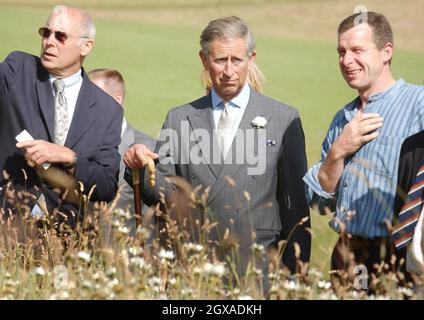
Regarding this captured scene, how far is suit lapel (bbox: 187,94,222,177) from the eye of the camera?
21.0 ft

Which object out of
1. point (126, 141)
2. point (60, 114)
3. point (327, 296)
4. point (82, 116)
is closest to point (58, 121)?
point (60, 114)

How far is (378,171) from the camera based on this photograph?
5695 millimetres

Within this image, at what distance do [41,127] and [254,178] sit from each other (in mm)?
1373

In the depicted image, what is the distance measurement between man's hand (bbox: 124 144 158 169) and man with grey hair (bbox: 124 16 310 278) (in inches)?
9.2

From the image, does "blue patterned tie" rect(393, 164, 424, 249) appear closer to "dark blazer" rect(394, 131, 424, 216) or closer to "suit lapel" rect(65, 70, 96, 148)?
"dark blazer" rect(394, 131, 424, 216)

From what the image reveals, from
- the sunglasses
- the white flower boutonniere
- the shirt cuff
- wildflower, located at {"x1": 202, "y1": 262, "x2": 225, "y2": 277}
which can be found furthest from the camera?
the sunglasses

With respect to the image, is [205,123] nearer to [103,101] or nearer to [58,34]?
[103,101]

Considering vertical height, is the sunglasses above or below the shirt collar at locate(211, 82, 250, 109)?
above

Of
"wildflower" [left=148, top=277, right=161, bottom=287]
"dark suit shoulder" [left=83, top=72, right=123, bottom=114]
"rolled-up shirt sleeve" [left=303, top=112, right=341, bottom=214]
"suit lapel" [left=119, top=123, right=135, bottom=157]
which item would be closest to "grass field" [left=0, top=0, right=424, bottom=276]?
"suit lapel" [left=119, top=123, right=135, bottom=157]

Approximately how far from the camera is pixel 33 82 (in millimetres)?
6629

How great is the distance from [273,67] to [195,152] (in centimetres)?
2327

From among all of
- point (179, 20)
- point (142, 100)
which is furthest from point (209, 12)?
point (142, 100)
